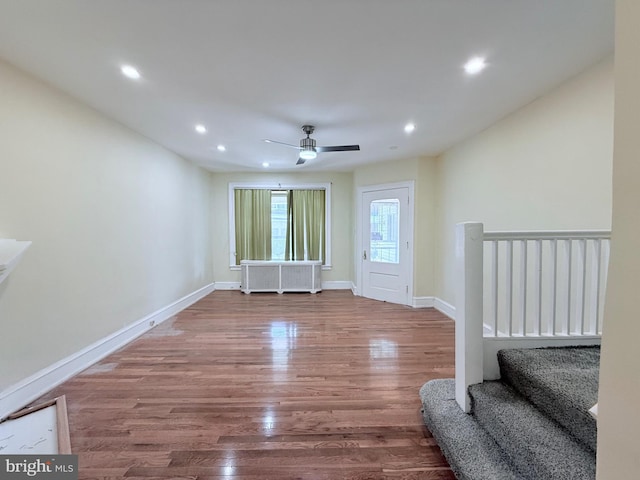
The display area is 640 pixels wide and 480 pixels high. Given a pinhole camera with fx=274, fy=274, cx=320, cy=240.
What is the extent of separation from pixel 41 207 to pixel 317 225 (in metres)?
4.32

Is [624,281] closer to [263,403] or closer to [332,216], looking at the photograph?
[263,403]

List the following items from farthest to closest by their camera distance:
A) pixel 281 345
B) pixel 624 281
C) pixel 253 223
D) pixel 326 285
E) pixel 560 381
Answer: pixel 326 285
pixel 253 223
pixel 281 345
pixel 560 381
pixel 624 281

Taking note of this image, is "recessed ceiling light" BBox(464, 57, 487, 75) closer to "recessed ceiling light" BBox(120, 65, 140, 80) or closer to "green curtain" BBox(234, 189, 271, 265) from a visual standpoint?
"recessed ceiling light" BBox(120, 65, 140, 80)

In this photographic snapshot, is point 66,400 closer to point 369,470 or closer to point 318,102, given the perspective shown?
point 369,470

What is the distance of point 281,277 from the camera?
5.79m

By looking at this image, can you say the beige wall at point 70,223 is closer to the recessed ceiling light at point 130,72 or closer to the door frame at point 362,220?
the recessed ceiling light at point 130,72

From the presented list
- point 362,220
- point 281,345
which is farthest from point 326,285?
point 281,345

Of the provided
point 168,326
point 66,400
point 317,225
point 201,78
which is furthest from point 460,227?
point 317,225

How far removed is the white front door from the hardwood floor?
47.5 inches

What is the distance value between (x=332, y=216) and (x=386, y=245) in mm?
1453

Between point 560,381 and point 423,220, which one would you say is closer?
point 560,381

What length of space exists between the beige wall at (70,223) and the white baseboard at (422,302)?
13.0 feet

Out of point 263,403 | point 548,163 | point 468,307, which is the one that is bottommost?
point 263,403

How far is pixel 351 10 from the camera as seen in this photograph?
61.0 inches
